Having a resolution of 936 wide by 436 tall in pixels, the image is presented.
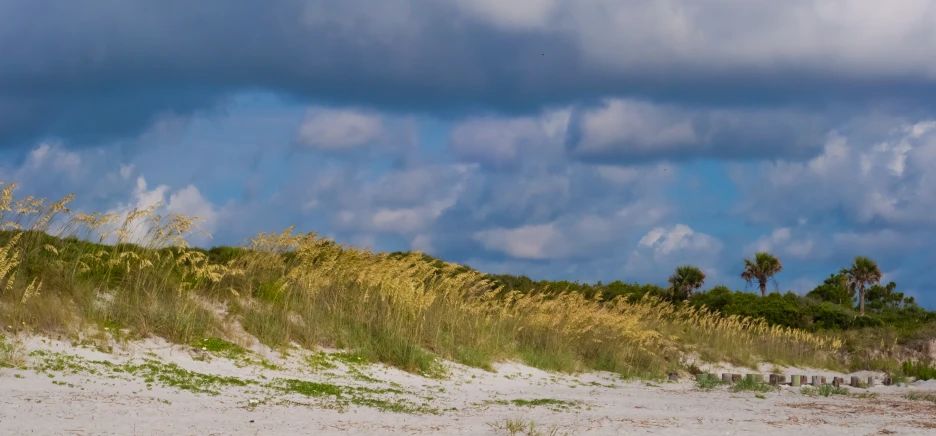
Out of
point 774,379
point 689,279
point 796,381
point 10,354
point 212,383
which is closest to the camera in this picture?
point 10,354

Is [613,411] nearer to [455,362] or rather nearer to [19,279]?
[455,362]

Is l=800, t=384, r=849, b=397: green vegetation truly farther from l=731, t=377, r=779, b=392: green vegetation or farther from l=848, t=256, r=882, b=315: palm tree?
l=848, t=256, r=882, b=315: palm tree

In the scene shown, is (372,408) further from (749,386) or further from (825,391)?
(825,391)

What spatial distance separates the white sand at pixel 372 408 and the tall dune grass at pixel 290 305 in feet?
2.10

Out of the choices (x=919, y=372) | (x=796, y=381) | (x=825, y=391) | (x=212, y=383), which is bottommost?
(x=212, y=383)

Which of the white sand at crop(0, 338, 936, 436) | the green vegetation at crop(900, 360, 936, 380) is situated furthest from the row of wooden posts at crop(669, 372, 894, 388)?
the green vegetation at crop(900, 360, 936, 380)

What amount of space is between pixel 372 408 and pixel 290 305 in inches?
195

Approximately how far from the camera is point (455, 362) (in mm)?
14609

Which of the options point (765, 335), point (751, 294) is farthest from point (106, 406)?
point (751, 294)

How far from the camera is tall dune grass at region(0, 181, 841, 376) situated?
12469 mm

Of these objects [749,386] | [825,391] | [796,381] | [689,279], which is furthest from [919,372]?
[689,279]

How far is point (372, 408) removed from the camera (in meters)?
10.0

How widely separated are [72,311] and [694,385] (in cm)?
1169

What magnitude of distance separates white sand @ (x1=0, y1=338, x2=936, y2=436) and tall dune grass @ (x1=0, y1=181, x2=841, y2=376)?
0.64 metres
